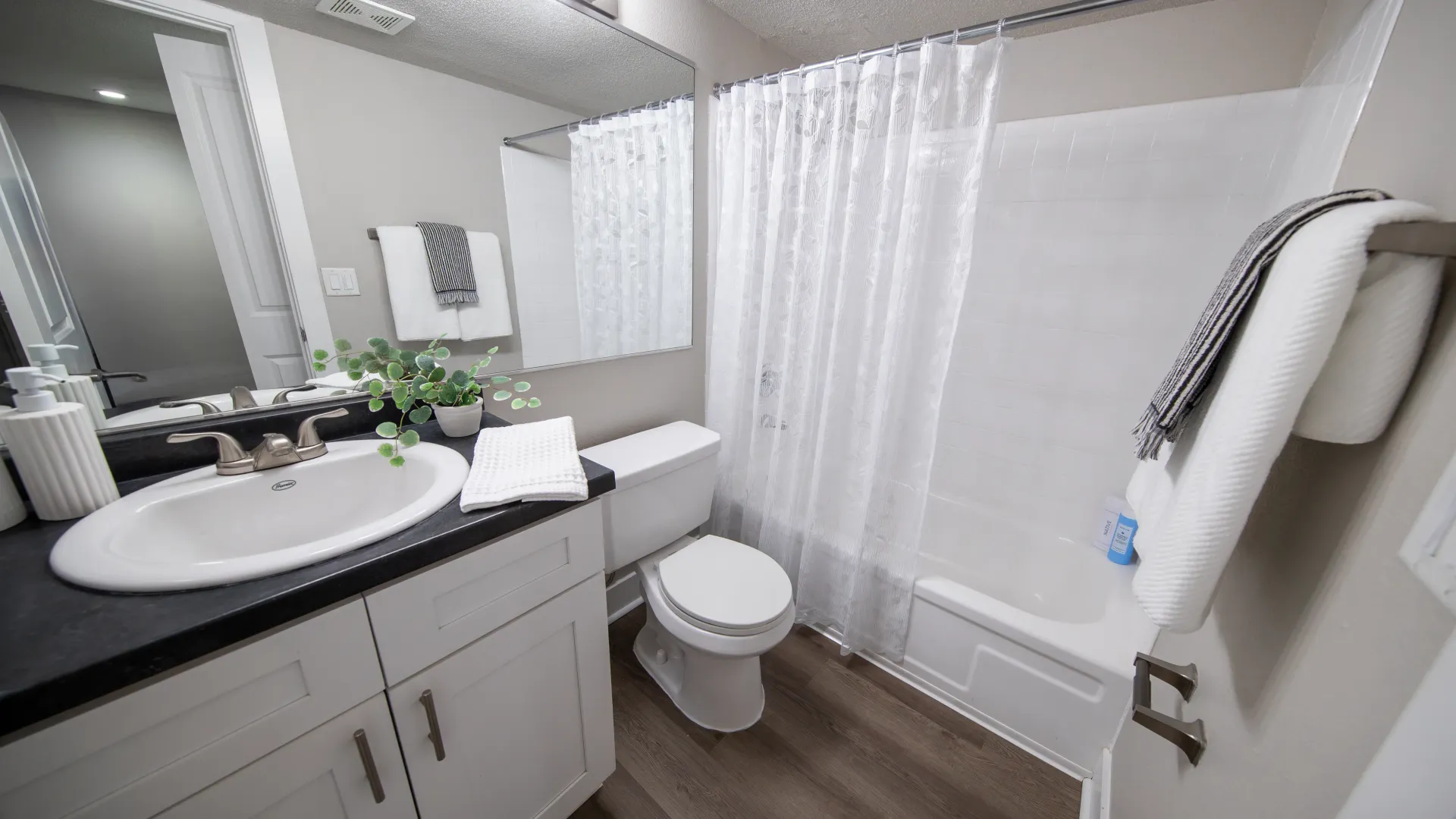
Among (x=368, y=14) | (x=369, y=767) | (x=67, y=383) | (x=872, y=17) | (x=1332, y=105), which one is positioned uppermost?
(x=872, y=17)

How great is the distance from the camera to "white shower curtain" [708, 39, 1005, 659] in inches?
47.5

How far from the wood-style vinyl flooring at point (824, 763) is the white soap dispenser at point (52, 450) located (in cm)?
116

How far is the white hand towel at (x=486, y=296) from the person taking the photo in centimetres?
118

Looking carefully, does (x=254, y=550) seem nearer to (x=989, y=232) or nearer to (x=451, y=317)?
(x=451, y=317)

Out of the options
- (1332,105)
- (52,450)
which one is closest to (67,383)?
(52,450)

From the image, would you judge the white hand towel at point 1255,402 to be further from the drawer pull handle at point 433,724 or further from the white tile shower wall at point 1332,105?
the drawer pull handle at point 433,724

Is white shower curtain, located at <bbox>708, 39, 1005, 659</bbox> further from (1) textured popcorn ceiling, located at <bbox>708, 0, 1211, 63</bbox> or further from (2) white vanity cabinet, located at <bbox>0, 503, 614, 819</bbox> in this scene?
(2) white vanity cabinet, located at <bbox>0, 503, 614, 819</bbox>

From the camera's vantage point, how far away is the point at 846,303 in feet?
4.62

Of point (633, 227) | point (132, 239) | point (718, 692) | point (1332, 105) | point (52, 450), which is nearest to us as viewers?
point (52, 450)

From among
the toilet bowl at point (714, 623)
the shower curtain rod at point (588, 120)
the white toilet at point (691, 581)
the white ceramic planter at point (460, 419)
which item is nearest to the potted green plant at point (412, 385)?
the white ceramic planter at point (460, 419)

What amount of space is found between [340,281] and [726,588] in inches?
46.3

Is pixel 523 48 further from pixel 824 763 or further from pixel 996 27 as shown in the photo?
pixel 824 763

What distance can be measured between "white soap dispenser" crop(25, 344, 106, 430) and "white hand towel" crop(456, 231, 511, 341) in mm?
586

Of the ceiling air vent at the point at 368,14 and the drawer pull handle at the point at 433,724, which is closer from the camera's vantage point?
the drawer pull handle at the point at 433,724
